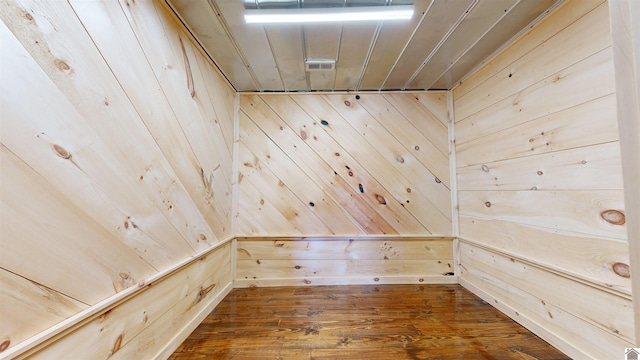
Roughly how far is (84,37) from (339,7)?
133 cm

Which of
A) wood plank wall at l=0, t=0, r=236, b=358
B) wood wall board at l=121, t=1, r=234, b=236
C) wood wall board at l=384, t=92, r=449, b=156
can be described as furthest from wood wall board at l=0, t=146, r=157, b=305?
wood wall board at l=384, t=92, r=449, b=156

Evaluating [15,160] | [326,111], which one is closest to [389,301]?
[326,111]

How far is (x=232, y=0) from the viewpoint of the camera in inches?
57.1

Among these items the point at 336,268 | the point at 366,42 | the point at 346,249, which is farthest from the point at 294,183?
the point at 366,42

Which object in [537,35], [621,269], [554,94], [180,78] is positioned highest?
[537,35]

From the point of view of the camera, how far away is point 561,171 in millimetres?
1539

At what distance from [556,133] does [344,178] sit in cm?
173

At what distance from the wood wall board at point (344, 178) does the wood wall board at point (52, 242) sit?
1829mm

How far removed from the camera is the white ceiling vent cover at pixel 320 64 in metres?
2.12

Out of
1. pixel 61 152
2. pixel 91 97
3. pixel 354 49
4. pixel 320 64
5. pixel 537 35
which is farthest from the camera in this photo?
pixel 320 64

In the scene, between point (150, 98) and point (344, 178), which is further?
point (344, 178)

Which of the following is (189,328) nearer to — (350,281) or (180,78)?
(350,281)

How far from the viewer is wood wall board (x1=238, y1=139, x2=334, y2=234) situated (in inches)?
104

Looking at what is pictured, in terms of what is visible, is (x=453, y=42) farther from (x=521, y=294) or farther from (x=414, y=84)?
(x=521, y=294)
